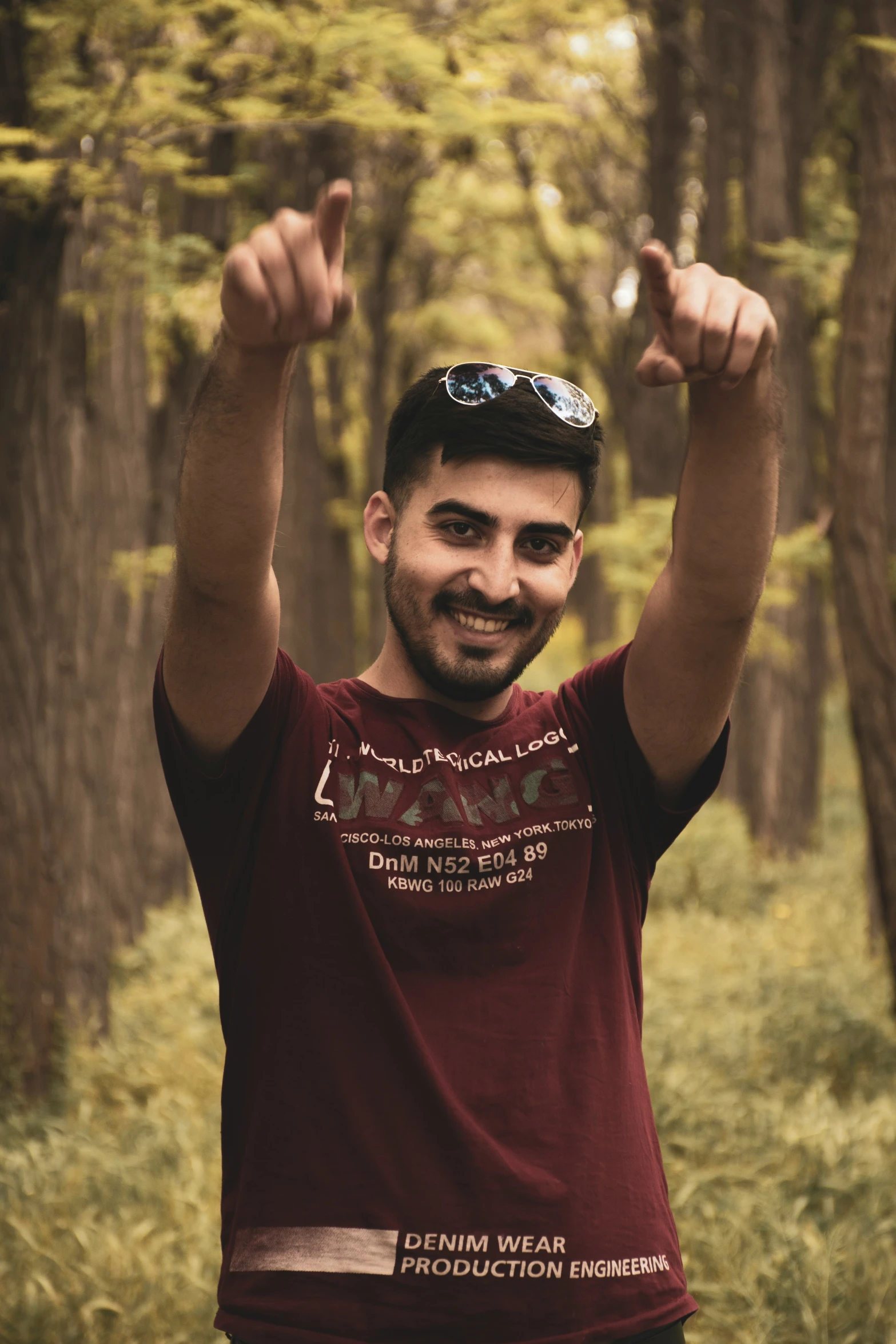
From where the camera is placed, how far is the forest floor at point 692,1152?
415cm

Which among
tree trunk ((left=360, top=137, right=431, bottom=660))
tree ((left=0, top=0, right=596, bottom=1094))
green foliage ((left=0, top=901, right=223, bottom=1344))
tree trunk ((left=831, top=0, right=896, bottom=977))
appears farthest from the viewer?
tree trunk ((left=360, top=137, right=431, bottom=660))

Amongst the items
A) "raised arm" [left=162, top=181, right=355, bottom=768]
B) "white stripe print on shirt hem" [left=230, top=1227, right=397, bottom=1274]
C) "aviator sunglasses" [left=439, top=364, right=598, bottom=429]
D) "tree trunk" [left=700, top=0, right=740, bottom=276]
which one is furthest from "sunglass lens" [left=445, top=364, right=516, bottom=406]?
"tree trunk" [left=700, top=0, right=740, bottom=276]

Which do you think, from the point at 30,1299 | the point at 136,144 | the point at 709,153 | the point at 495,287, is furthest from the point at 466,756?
the point at 495,287

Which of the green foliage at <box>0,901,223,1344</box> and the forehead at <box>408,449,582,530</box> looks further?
the green foliage at <box>0,901,223,1344</box>

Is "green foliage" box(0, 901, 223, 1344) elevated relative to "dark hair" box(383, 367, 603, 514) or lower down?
lower down

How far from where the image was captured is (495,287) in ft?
61.4

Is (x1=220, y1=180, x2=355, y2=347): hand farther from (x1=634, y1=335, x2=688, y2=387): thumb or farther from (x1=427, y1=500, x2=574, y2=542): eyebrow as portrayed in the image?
(x1=427, y1=500, x2=574, y2=542): eyebrow

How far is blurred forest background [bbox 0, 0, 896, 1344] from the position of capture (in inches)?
190

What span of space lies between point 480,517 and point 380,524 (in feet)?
0.91

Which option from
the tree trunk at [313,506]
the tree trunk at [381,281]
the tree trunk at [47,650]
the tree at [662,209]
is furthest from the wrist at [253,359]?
the tree trunk at [381,281]

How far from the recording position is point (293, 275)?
1507 mm

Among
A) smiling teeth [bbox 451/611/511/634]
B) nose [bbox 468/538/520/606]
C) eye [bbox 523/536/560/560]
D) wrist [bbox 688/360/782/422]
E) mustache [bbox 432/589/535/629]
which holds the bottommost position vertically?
smiling teeth [bbox 451/611/511/634]

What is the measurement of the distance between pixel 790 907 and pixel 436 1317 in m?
9.47

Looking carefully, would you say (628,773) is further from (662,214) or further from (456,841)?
(662,214)
